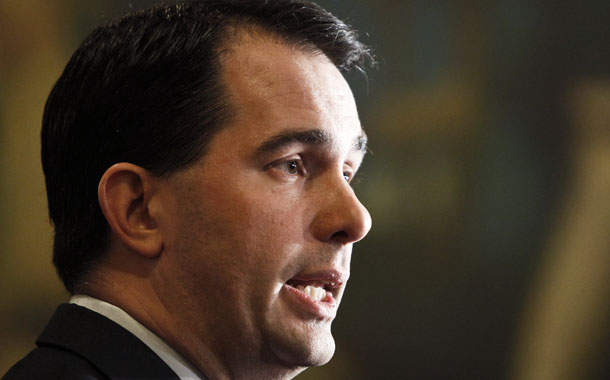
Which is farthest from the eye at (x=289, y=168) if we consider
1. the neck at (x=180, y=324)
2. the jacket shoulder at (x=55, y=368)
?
the jacket shoulder at (x=55, y=368)

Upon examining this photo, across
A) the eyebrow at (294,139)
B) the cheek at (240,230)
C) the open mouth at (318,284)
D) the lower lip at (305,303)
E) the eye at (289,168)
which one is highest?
the eyebrow at (294,139)

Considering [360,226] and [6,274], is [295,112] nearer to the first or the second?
[360,226]

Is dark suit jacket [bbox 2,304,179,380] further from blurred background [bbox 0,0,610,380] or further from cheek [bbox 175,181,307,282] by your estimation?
blurred background [bbox 0,0,610,380]

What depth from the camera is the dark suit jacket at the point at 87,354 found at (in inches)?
45.1

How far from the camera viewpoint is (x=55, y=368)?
1143 millimetres

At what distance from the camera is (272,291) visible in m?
1.25

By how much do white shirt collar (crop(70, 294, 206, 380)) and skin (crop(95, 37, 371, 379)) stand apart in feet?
0.04

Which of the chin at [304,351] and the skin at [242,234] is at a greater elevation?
the skin at [242,234]

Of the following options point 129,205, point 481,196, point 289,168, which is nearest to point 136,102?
point 129,205

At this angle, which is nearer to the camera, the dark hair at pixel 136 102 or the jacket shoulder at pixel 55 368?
the jacket shoulder at pixel 55 368

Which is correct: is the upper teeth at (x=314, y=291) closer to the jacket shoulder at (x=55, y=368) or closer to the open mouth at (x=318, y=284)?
the open mouth at (x=318, y=284)

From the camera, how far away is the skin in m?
1.24

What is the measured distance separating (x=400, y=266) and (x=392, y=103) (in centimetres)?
50

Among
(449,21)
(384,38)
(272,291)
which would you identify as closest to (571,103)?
(449,21)
